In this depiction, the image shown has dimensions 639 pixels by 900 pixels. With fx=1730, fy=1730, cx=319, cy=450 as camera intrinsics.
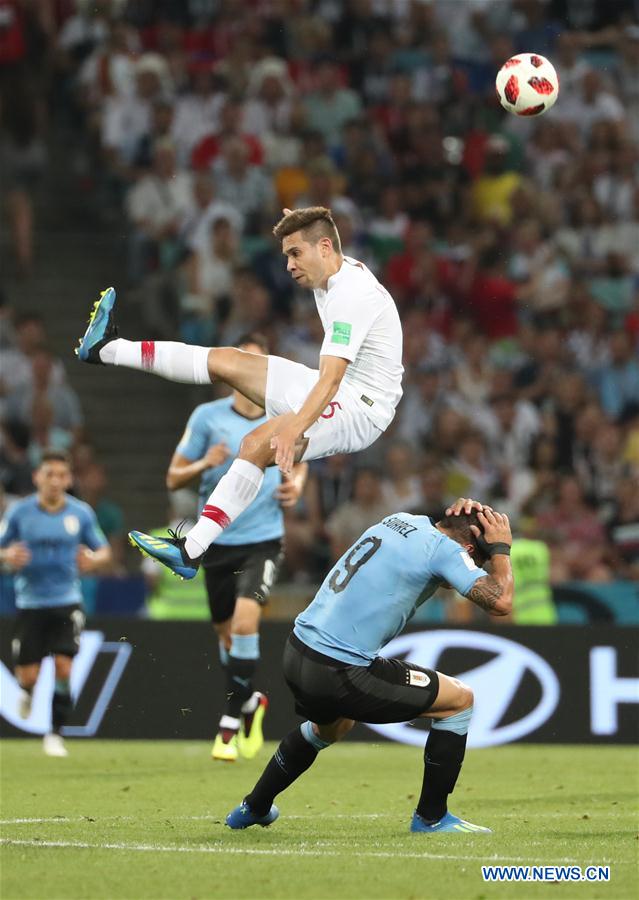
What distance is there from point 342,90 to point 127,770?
1060cm

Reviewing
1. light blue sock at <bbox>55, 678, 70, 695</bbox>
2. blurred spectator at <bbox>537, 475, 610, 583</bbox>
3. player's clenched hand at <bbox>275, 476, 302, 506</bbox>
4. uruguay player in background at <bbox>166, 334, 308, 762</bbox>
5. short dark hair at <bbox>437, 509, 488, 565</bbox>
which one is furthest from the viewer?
blurred spectator at <bbox>537, 475, 610, 583</bbox>

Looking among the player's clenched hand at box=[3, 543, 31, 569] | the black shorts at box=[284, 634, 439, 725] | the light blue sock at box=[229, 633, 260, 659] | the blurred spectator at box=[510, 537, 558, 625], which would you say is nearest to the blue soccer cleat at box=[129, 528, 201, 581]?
the black shorts at box=[284, 634, 439, 725]

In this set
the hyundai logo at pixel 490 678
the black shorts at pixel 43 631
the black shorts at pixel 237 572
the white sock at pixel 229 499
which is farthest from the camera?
the hyundai logo at pixel 490 678

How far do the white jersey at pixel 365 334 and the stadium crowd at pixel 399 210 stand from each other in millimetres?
6616

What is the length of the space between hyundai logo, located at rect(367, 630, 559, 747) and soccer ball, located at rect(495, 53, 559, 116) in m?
4.95

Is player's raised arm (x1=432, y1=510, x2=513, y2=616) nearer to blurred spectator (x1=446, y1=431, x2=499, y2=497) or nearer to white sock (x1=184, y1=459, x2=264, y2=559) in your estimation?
white sock (x1=184, y1=459, x2=264, y2=559)

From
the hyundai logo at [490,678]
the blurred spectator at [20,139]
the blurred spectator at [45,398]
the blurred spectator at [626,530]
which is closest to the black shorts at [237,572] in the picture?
the hyundai logo at [490,678]

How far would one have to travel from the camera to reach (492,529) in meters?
7.70

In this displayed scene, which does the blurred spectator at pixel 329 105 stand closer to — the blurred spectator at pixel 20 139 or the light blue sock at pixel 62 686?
the blurred spectator at pixel 20 139

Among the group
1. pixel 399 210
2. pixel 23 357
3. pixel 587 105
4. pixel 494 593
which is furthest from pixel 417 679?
pixel 587 105

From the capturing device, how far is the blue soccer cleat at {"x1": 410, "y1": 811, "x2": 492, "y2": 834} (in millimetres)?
7855

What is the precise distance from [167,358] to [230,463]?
2.90 meters

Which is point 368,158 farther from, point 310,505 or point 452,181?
point 310,505

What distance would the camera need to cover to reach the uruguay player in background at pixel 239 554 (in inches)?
445
